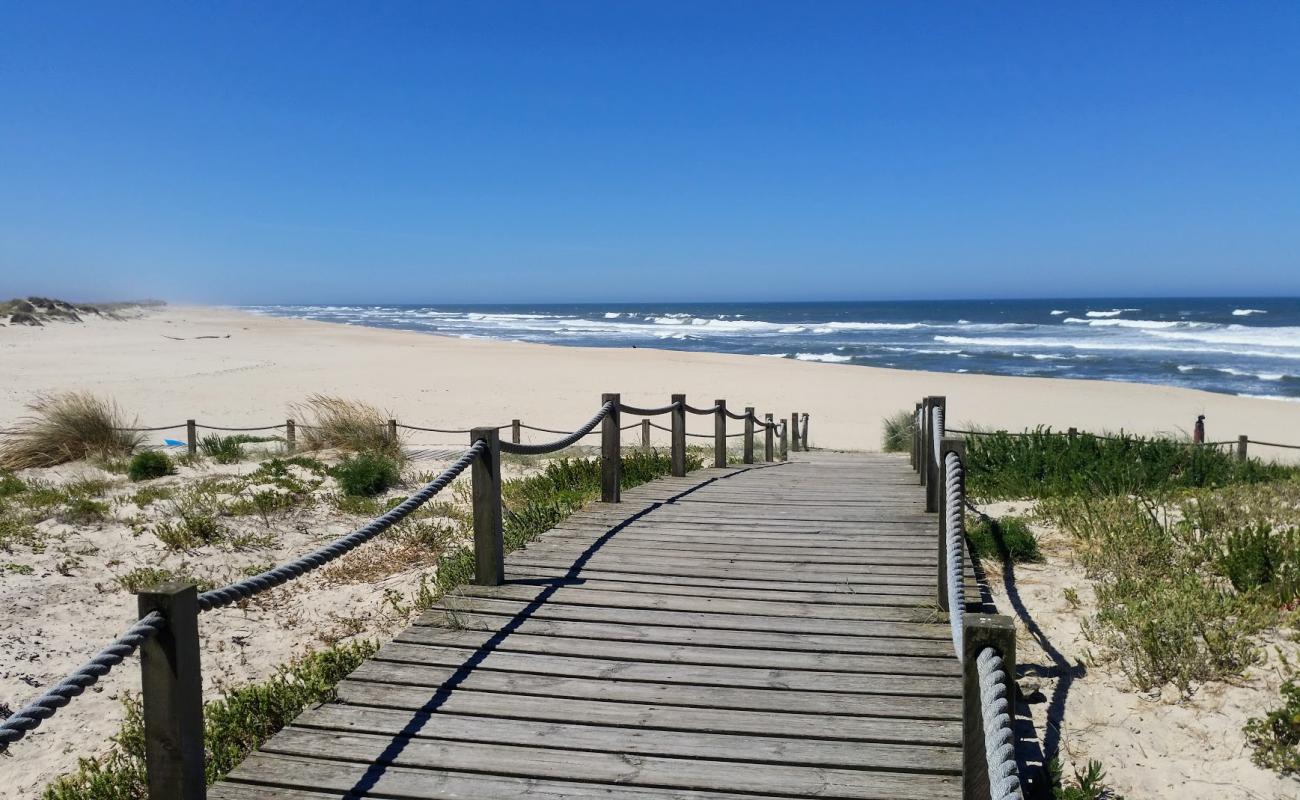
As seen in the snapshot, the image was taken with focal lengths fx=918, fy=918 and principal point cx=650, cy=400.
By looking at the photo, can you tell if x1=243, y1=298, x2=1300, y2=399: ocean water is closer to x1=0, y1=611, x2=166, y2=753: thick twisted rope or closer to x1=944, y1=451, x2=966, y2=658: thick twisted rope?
x1=944, y1=451, x2=966, y2=658: thick twisted rope

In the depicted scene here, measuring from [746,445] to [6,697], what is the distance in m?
9.59

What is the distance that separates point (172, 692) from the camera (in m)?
2.83

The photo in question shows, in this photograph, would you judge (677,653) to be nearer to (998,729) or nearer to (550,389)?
(998,729)

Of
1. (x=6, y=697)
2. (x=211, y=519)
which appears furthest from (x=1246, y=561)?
(x=211, y=519)

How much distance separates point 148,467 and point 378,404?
1408cm

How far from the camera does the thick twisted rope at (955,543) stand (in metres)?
4.10

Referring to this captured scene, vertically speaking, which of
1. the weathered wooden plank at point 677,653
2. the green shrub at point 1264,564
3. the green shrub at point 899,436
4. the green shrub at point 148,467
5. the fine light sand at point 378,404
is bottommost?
the green shrub at point 899,436

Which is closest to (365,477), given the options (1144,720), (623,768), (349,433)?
(349,433)

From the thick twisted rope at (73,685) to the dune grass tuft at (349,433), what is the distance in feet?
35.8

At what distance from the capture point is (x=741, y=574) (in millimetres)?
5934

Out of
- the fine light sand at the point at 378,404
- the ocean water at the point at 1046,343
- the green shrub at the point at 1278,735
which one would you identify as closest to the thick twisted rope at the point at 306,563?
the fine light sand at the point at 378,404

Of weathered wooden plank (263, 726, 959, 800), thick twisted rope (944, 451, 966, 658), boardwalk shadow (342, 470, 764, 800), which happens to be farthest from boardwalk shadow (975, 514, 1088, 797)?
boardwalk shadow (342, 470, 764, 800)

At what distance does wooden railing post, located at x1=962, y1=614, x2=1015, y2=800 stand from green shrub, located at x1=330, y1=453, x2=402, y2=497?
8.96 m

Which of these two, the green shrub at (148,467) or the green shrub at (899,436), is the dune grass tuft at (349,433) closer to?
the green shrub at (148,467)
